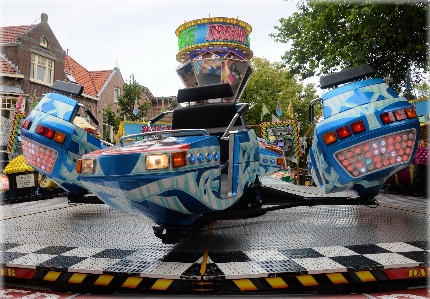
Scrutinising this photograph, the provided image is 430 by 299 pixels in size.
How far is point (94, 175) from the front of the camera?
8.59 ft

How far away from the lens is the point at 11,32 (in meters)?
20.8

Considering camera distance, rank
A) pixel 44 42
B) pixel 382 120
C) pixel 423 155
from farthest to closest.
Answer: pixel 44 42
pixel 423 155
pixel 382 120

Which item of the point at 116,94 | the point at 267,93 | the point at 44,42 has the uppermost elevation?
the point at 44,42

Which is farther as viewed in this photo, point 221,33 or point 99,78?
point 99,78

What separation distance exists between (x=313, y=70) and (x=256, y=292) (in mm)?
13584

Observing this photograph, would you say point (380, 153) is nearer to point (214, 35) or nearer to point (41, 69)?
point (214, 35)

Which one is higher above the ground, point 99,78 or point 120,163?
point 99,78

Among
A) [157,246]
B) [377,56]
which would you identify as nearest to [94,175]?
[157,246]

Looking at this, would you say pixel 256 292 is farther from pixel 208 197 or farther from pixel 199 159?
pixel 199 159

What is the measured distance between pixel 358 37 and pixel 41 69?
17.6 meters

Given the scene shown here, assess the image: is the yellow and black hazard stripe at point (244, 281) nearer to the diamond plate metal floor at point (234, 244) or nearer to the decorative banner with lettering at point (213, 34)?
the diamond plate metal floor at point (234, 244)

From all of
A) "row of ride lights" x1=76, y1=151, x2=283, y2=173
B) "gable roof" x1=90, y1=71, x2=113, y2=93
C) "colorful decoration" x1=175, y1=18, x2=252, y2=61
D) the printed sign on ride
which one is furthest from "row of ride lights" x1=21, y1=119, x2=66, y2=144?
"gable roof" x1=90, y1=71, x2=113, y2=93

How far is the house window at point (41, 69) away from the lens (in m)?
20.8

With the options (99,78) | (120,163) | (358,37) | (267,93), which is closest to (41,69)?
(99,78)
